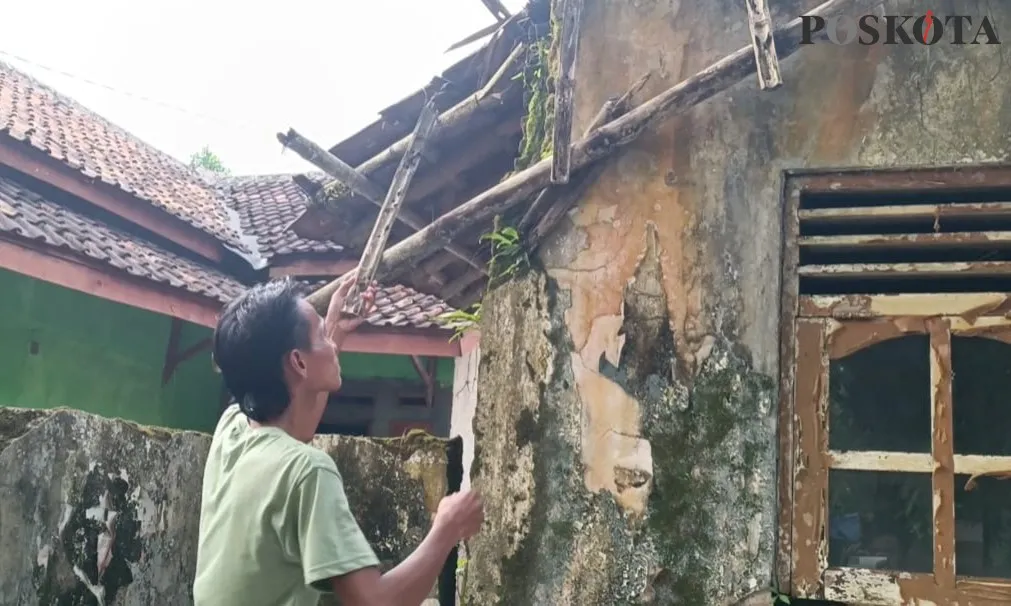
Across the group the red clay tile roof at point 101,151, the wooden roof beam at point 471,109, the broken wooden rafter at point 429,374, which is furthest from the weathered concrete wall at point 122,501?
the broken wooden rafter at point 429,374

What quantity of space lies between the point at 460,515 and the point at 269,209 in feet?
32.3

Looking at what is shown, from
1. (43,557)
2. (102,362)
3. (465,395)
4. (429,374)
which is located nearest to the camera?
(43,557)

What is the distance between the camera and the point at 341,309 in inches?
114

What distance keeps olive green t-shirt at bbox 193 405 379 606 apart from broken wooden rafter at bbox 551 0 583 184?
141 centimetres

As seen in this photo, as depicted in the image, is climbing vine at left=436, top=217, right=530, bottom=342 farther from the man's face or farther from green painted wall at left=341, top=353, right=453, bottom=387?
green painted wall at left=341, top=353, right=453, bottom=387

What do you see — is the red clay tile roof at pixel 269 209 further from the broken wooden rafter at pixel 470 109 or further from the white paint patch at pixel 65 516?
the white paint patch at pixel 65 516

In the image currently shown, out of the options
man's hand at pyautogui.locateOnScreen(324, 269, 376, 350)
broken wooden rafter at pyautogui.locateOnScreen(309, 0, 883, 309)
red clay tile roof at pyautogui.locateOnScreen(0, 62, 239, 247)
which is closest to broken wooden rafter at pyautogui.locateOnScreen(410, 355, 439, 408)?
red clay tile roof at pyautogui.locateOnScreen(0, 62, 239, 247)

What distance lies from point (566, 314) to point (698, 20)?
1131 millimetres

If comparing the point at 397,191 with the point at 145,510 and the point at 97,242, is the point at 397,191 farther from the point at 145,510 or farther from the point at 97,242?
the point at 97,242

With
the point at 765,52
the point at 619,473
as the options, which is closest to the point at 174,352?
the point at 619,473

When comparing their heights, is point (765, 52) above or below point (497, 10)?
below

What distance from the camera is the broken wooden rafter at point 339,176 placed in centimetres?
320

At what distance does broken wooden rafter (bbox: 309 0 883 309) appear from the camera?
2.71 m

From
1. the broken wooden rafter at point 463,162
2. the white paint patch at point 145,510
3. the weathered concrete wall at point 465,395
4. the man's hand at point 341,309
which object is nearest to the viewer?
the white paint patch at point 145,510
